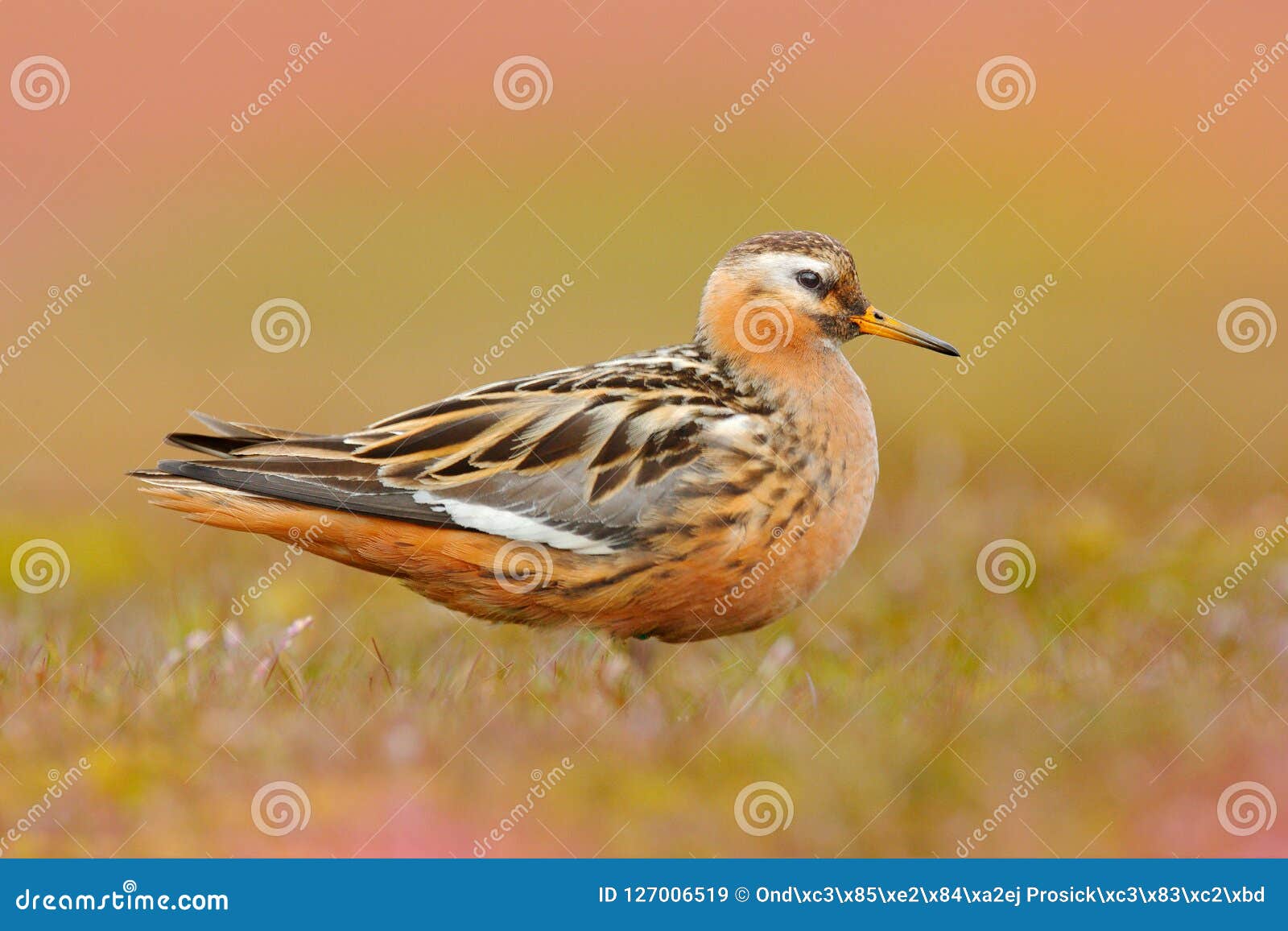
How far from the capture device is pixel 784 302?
878cm

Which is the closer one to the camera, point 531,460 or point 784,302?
point 531,460

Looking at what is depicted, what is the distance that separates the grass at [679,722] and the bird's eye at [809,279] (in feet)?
6.22

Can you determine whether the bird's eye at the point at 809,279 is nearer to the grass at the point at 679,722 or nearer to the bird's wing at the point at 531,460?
the bird's wing at the point at 531,460

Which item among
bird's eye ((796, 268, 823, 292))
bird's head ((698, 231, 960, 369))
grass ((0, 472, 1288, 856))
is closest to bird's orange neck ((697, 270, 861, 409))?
bird's head ((698, 231, 960, 369))

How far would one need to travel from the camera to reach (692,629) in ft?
27.0

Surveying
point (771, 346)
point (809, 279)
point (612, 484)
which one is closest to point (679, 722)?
point (612, 484)

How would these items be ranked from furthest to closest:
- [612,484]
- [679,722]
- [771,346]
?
[771,346], [612,484], [679,722]

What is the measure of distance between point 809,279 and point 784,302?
0.19 m

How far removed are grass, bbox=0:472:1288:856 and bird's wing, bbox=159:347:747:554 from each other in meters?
0.74

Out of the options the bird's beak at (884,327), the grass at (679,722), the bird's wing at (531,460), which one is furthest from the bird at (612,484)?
the grass at (679,722)

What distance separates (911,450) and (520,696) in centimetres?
724

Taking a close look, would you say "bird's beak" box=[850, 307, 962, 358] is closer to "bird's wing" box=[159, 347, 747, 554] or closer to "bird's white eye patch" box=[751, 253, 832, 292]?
"bird's white eye patch" box=[751, 253, 832, 292]

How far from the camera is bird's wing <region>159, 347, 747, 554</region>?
26.3 feet

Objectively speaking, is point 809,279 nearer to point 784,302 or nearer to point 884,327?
point 784,302
